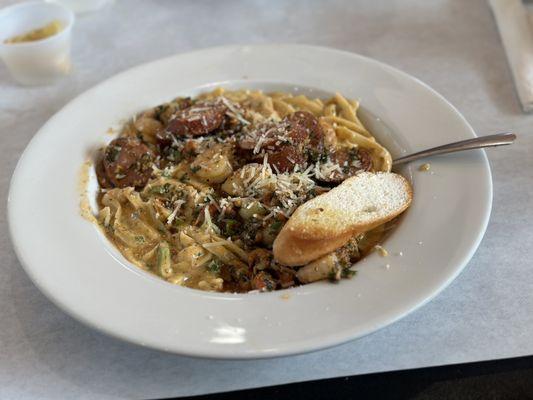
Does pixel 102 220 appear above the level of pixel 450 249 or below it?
below

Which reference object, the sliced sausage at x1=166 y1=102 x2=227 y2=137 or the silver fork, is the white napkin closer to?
the silver fork

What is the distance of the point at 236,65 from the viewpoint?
13.9 ft

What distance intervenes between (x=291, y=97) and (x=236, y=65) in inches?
18.3

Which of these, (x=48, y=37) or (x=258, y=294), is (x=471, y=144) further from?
(x=48, y=37)

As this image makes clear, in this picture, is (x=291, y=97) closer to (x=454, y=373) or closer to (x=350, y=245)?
(x=350, y=245)

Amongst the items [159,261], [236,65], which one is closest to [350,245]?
[159,261]

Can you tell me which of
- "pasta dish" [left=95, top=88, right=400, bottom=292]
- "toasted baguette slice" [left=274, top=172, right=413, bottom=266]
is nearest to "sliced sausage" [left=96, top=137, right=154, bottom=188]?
"pasta dish" [left=95, top=88, right=400, bottom=292]

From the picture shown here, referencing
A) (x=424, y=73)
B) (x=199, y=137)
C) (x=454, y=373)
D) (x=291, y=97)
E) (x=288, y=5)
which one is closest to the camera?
(x=454, y=373)

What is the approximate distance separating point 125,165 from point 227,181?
24.3 inches

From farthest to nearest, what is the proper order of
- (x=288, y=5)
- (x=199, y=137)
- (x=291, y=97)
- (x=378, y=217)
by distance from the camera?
(x=288, y=5) → (x=291, y=97) → (x=199, y=137) → (x=378, y=217)

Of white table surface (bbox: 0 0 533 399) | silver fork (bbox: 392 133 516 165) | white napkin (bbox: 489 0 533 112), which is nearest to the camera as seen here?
white table surface (bbox: 0 0 533 399)

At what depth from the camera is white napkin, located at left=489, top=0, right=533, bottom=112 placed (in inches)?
170

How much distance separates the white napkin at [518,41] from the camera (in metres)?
4.33

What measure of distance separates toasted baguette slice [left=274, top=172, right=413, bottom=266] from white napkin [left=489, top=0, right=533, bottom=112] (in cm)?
166
